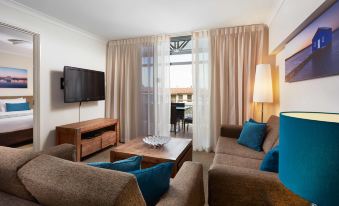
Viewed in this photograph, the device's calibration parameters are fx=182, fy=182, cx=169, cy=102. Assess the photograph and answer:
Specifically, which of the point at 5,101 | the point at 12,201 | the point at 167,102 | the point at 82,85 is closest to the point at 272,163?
the point at 12,201

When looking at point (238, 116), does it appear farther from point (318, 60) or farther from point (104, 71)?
point (104, 71)

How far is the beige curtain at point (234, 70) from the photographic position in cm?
343

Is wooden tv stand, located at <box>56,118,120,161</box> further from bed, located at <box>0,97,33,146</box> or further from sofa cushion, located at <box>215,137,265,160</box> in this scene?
sofa cushion, located at <box>215,137,265,160</box>

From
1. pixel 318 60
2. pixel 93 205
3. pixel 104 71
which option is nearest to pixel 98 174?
pixel 93 205

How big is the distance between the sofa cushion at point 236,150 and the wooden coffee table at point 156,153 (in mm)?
477

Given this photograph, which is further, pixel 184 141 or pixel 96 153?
pixel 96 153

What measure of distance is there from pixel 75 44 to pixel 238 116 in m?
3.58

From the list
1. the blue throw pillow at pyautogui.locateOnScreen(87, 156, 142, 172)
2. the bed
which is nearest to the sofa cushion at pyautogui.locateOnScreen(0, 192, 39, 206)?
the blue throw pillow at pyautogui.locateOnScreen(87, 156, 142, 172)

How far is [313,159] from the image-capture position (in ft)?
1.93

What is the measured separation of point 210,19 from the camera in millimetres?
3203

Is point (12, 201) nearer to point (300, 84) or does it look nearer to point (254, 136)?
point (254, 136)

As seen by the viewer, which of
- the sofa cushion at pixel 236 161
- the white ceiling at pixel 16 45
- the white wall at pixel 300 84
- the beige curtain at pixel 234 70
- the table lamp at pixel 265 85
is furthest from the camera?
the white ceiling at pixel 16 45

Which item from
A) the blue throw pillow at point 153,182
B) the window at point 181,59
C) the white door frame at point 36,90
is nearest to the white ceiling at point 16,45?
the white door frame at point 36,90

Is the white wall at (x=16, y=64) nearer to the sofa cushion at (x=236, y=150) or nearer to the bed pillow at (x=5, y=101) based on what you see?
the bed pillow at (x=5, y=101)
